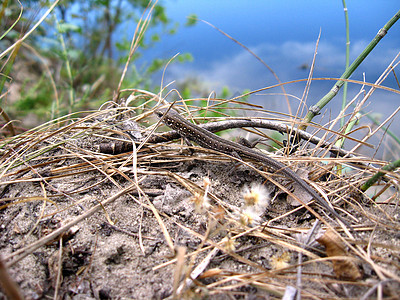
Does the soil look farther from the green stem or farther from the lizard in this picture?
the green stem

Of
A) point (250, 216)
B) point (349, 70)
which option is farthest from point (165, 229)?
point (349, 70)

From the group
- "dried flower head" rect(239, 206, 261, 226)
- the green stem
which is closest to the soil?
"dried flower head" rect(239, 206, 261, 226)

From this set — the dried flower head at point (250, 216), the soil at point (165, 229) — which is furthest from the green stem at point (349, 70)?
the dried flower head at point (250, 216)

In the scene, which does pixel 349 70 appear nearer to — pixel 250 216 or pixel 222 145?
pixel 222 145

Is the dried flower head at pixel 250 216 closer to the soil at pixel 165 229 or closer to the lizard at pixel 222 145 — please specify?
the soil at pixel 165 229

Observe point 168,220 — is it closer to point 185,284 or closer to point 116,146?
point 185,284
